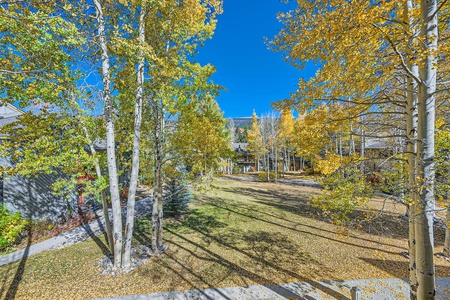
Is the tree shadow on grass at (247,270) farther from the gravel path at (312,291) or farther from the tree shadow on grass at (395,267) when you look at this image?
the tree shadow on grass at (395,267)

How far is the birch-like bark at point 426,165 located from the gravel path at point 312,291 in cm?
193

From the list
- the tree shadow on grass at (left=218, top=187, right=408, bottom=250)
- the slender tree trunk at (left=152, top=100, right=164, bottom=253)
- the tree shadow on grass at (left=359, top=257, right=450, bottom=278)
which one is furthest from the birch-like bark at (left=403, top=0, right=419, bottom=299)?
the slender tree trunk at (left=152, top=100, right=164, bottom=253)

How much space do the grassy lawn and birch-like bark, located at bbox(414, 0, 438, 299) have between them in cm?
99

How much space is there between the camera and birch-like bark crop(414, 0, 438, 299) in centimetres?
277

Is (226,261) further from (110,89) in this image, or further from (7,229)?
(7,229)

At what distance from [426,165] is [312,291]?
11.8 feet

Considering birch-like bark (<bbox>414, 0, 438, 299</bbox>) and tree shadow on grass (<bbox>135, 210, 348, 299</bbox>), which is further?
tree shadow on grass (<bbox>135, 210, 348, 299</bbox>)

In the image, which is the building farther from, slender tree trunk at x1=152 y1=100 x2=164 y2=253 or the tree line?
slender tree trunk at x1=152 y1=100 x2=164 y2=253

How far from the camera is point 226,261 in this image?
18.8 feet

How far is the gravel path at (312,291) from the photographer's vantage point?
14.1 ft

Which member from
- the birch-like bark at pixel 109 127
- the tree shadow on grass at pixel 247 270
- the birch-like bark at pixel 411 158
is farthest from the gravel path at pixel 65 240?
the birch-like bark at pixel 411 158

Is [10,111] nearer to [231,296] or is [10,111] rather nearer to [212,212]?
[212,212]

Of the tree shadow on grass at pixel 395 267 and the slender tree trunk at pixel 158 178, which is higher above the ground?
the slender tree trunk at pixel 158 178

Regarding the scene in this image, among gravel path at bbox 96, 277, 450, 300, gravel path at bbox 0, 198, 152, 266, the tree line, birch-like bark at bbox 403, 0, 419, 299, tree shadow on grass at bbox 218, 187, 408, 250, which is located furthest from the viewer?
tree shadow on grass at bbox 218, 187, 408, 250
